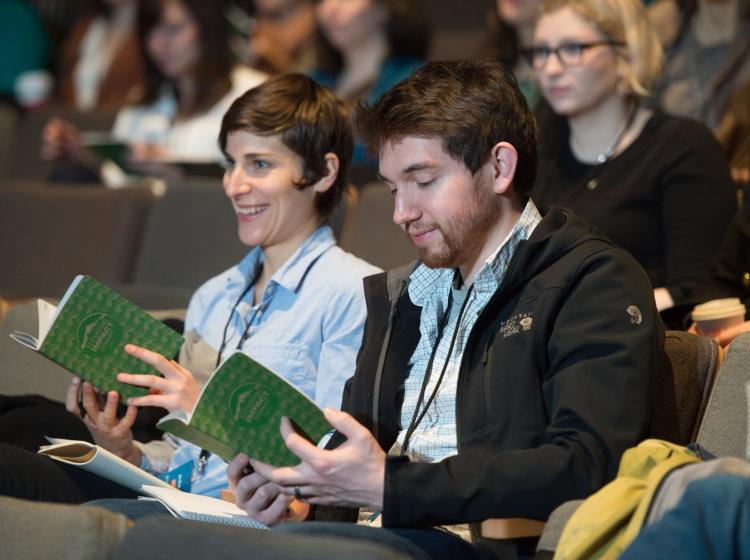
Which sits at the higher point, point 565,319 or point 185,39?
point 185,39

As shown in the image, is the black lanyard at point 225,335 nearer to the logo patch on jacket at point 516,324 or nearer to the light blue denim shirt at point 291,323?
the light blue denim shirt at point 291,323

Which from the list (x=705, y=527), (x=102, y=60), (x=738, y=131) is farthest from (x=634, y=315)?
(x=102, y=60)

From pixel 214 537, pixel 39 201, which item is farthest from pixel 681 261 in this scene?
pixel 39 201

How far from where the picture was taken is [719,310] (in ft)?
8.07

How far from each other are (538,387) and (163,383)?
83 cm

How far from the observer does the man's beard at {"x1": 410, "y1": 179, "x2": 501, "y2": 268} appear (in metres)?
2.19

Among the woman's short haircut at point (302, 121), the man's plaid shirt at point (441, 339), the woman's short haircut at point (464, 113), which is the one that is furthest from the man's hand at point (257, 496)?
the woman's short haircut at point (302, 121)

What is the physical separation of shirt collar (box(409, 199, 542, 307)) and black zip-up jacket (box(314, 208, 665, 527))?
0.05 metres

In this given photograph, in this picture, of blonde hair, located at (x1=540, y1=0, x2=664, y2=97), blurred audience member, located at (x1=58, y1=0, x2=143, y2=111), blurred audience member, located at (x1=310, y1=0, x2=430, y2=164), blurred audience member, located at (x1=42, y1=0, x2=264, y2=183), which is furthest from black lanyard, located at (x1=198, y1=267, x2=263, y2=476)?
blurred audience member, located at (x1=58, y1=0, x2=143, y2=111)

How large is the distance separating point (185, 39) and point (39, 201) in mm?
1087

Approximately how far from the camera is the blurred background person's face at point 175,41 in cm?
507

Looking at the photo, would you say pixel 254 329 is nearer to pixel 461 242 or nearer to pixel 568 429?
pixel 461 242

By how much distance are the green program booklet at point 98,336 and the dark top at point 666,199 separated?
3.91 ft

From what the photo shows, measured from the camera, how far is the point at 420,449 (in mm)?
2162
